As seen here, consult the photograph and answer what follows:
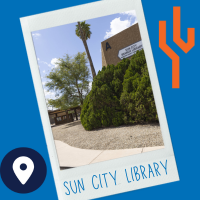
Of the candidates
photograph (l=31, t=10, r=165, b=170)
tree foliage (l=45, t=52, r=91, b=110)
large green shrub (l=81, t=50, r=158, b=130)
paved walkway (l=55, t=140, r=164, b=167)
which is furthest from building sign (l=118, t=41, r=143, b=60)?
paved walkway (l=55, t=140, r=164, b=167)

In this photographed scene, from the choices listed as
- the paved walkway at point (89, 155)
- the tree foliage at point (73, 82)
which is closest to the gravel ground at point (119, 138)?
the paved walkway at point (89, 155)

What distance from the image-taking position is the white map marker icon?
10.2 feet

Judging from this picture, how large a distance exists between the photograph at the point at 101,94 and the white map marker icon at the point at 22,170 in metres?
0.64

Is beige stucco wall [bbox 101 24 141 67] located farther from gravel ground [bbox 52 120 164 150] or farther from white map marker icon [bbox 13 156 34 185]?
white map marker icon [bbox 13 156 34 185]

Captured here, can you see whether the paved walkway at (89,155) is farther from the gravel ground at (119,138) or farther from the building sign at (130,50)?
the building sign at (130,50)

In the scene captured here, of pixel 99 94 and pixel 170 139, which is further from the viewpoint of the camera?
pixel 99 94

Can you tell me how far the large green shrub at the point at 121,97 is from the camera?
177 inches

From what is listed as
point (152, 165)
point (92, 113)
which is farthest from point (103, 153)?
point (92, 113)

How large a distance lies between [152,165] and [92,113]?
288 cm

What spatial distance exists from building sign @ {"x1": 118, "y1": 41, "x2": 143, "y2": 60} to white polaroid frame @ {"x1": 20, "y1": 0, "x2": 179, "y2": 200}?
309cm

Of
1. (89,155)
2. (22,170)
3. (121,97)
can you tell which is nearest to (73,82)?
(121,97)

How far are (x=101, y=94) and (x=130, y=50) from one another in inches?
119

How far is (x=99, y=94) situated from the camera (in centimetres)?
534

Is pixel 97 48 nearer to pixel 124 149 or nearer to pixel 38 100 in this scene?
pixel 38 100
